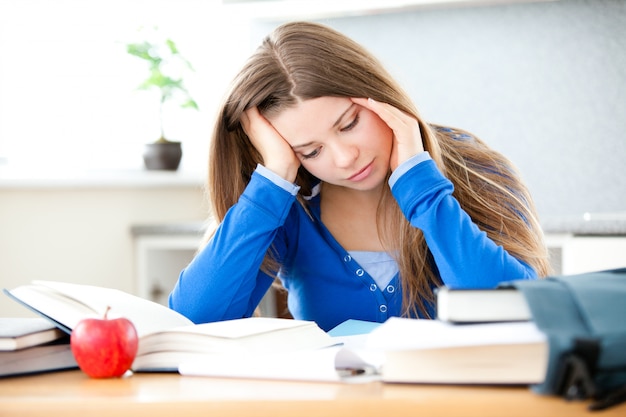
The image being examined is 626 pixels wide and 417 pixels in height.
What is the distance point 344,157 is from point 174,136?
1809 mm

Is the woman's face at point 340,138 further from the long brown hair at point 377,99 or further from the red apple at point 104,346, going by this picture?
the red apple at point 104,346

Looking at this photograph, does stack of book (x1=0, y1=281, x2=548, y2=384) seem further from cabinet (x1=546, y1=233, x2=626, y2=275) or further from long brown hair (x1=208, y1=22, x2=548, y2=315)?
cabinet (x1=546, y1=233, x2=626, y2=275)

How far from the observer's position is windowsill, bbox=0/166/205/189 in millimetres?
2464

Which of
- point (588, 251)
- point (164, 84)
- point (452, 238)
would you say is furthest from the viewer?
point (164, 84)

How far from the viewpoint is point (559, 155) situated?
8.84 ft

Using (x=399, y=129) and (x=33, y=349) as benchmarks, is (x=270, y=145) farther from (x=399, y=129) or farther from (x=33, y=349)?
(x=33, y=349)

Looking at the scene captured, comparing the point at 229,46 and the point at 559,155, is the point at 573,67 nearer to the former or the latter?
the point at 559,155

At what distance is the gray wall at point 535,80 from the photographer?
2643mm

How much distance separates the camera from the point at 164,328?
1006mm

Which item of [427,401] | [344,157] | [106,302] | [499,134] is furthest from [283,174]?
[499,134]

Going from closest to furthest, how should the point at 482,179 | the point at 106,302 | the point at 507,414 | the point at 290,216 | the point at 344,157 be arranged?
the point at 507,414
the point at 106,302
the point at 344,157
the point at 482,179
the point at 290,216

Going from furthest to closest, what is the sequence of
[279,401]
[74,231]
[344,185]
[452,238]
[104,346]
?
[74,231] → [344,185] → [452,238] → [104,346] → [279,401]

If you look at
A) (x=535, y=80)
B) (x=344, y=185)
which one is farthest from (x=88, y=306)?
(x=535, y=80)

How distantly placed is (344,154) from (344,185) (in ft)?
0.41
